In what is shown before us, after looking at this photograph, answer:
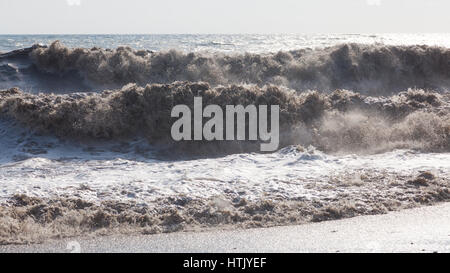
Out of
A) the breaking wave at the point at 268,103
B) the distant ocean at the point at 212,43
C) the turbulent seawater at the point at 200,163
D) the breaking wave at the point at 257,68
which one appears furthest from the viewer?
the distant ocean at the point at 212,43

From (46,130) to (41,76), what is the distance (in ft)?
32.1

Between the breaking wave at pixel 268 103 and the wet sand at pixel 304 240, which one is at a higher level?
the breaking wave at pixel 268 103

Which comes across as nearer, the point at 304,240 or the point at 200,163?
the point at 304,240

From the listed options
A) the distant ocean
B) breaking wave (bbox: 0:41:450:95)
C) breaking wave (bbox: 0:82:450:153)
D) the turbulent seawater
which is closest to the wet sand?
the turbulent seawater

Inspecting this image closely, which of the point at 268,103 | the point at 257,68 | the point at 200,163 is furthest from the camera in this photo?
the point at 257,68

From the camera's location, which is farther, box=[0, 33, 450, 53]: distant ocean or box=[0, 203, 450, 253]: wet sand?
box=[0, 33, 450, 53]: distant ocean

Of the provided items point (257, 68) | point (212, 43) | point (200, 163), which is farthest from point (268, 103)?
point (212, 43)

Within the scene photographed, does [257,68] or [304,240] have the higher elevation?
[257,68]

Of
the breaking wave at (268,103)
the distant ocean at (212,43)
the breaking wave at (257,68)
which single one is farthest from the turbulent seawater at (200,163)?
the distant ocean at (212,43)

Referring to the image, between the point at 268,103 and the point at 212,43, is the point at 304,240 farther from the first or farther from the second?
the point at 212,43

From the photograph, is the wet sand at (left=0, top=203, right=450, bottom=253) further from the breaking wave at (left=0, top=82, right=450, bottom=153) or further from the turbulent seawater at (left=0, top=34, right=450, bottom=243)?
the breaking wave at (left=0, top=82, right=450, bottom=153)

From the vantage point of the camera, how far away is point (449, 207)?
6.04m

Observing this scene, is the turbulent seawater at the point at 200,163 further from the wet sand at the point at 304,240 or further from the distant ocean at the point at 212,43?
the distant ocean at the point at 212,43
